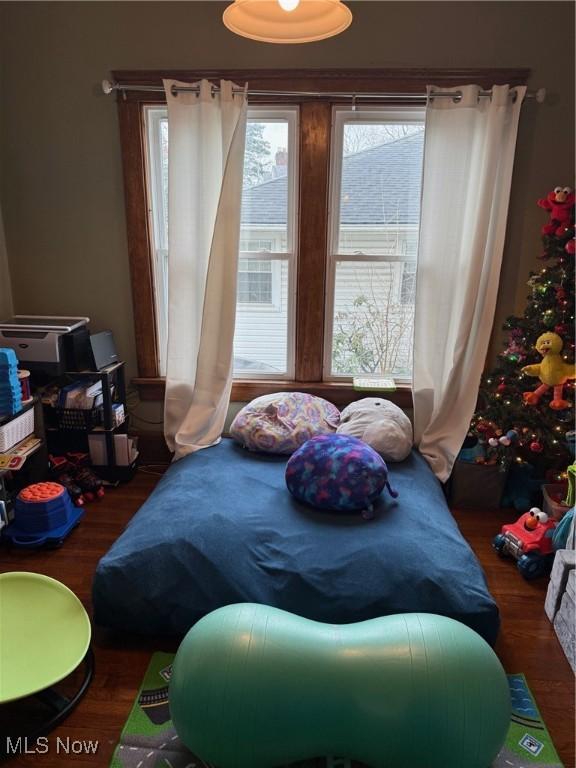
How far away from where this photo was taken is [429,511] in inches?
88.3

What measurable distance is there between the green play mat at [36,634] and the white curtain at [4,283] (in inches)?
69.0

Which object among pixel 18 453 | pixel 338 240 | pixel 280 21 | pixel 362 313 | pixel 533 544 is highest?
pixel 280 21

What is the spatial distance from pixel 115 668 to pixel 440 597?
1129 mm

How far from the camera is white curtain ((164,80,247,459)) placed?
2652 millimetres

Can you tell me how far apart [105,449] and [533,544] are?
2.20m

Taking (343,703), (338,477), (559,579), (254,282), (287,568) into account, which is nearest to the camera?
(343,703)

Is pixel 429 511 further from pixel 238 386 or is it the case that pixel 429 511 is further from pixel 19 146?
pixel 19 146

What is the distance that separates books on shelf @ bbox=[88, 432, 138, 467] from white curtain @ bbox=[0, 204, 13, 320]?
90 cm

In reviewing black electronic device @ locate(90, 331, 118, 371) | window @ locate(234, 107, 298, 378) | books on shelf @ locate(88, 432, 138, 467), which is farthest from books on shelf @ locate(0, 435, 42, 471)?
window @ locate(234, 107, 298, 378)

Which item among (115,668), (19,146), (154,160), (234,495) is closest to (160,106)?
(154,160)

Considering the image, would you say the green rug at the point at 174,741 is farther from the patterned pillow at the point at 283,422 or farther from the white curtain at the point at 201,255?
the white curtain at the point at 201,255

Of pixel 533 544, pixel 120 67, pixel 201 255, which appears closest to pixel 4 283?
pixel 201 255

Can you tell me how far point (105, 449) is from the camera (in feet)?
9.75

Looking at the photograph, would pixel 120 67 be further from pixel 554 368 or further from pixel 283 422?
pixel 554 368
